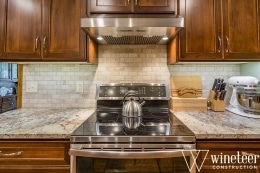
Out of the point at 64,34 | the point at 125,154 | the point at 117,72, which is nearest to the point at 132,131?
the point at 125,154

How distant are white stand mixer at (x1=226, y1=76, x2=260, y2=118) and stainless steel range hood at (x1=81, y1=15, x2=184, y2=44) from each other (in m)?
0.71

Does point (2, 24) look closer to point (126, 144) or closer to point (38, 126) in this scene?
point (38, 126)

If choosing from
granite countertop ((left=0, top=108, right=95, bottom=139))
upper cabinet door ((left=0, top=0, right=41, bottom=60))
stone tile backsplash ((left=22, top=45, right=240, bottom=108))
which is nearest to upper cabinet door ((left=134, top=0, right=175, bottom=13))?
stone tile backsplash ((left=22, top=45, right=240, bottom=108))

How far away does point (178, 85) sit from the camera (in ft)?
6.07

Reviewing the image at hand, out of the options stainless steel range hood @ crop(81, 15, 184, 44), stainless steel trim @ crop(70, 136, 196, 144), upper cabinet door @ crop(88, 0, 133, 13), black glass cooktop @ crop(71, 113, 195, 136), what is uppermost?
upper cabinet door @ crop(88, 0, 133, 13)

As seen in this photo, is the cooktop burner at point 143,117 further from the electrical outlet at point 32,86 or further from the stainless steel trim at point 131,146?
the electrical outlet at point 32,86

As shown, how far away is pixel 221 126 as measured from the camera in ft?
4.02

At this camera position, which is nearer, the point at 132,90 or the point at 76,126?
the point at 76,126

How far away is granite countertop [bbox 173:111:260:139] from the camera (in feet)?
3.57

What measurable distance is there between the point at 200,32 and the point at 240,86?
0.59 metres

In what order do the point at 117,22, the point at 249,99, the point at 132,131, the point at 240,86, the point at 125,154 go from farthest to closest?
the point at 240,86, the point at 249,99, the point at 117,22, the point at 132,131, the point at 125,154

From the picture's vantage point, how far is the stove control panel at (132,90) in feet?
5.90

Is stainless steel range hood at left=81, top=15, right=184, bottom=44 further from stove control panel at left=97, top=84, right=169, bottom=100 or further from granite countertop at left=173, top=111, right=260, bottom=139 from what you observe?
granite countertop at left=173, top=111, right=260, bottom=139

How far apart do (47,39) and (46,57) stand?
145 millimetres
